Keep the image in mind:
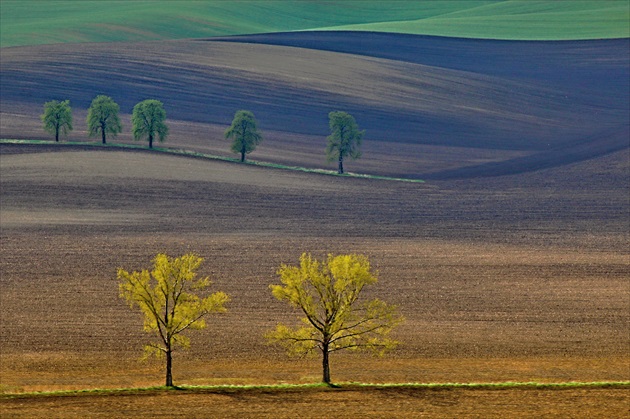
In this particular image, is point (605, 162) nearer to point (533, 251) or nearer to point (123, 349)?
point (533, 251)

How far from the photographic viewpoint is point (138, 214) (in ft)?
247

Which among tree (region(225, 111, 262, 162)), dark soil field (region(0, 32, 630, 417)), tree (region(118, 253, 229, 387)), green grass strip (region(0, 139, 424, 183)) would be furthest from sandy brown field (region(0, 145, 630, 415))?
tree (region(225, 111, 262, 162))

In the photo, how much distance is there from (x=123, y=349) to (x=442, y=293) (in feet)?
57.6

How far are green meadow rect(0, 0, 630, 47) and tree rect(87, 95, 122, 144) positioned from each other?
57265 millimetres

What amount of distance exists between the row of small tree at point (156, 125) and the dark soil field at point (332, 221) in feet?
9.86

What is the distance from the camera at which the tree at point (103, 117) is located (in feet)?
312

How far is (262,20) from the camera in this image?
186 meters

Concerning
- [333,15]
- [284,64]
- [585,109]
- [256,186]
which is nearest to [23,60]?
[284,64]

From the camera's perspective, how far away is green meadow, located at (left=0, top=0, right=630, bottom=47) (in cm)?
16150

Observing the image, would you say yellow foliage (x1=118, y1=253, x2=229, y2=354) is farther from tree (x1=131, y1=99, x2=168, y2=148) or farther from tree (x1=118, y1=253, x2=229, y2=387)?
tree (x1=131, y1=99, x2=168, y2=148)

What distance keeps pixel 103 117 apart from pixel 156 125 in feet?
15.6

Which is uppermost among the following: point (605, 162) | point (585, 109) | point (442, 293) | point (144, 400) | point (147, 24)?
point (147, 24)

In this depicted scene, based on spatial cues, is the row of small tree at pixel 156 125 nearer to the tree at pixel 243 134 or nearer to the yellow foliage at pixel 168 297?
the tree at pixel 243 134

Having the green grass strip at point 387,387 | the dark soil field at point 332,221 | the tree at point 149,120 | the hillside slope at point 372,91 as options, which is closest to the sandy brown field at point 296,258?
the dark soil field at point 332,221
